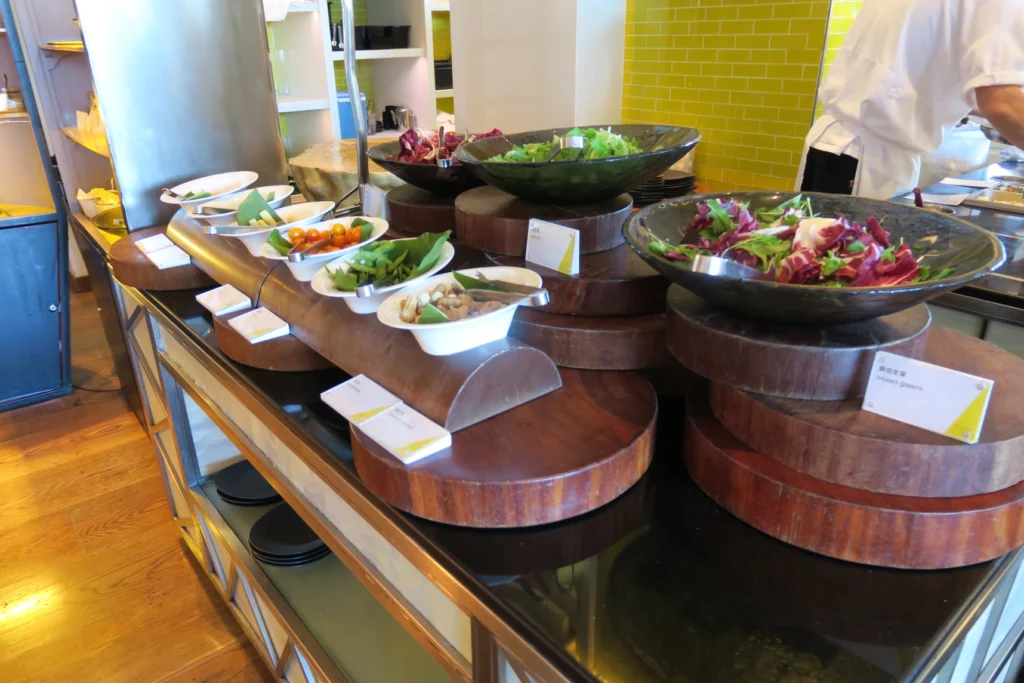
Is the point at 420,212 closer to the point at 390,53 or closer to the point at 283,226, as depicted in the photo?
the point at 283,226

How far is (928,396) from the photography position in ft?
2.02

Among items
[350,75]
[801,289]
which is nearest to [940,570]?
[801,289]

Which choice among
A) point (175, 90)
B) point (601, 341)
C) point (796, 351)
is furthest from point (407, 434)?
point (175, 90)

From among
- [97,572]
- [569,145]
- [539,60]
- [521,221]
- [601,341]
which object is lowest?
[97,572]

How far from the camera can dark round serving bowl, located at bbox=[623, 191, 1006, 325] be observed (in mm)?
614

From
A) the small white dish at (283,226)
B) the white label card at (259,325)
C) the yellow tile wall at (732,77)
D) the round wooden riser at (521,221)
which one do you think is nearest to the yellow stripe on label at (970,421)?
the round wooden riser at (521,221)

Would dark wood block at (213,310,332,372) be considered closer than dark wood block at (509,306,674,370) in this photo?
No

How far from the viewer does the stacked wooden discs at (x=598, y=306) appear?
882mm

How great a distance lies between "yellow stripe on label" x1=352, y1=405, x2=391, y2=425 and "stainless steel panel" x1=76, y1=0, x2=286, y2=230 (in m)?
1.24

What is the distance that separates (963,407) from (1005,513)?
0.38 feet

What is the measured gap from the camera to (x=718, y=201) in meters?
0.88

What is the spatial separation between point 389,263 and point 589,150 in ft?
1.12

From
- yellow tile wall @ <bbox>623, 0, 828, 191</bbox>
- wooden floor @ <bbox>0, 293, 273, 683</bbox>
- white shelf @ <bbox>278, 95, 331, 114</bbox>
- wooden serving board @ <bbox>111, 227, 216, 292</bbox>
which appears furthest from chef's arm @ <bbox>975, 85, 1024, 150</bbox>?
white shelf @ <bbox>278, 95, 331, 114</bbox>

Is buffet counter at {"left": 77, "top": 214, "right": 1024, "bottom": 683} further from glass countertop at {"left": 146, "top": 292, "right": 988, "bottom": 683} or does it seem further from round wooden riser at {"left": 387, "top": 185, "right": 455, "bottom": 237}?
round wooden riser at {"left": 387, "top": 185, "right": 455, "bottom": 237}
